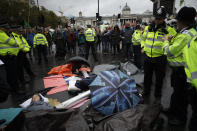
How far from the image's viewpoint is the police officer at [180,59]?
236 centimetres

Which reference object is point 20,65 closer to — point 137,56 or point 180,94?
point 137,56

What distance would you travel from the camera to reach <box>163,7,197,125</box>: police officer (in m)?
2.36

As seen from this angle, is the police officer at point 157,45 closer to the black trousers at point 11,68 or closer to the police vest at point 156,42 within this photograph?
the police vest at point 156,42

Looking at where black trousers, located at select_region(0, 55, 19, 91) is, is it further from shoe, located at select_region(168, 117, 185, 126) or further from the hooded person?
the hooded person

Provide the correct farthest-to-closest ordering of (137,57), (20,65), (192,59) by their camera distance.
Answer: (137,57) → (20,65) → (192,59)

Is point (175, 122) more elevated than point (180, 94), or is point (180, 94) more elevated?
point (180, 94)

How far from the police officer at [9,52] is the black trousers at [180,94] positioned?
401 centimetres

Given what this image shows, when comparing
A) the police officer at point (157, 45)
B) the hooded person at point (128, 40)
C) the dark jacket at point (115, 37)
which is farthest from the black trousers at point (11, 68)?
the dark jacket at point (115, 37)

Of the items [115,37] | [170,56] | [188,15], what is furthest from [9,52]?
[115,37]

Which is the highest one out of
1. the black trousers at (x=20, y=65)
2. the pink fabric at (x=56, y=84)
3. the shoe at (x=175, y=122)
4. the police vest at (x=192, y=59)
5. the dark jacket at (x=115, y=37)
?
the dark jacket at (x=115, y=37)

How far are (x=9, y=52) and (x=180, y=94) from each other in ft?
14.3

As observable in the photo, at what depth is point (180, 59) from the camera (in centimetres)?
261

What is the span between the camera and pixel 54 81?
479cm

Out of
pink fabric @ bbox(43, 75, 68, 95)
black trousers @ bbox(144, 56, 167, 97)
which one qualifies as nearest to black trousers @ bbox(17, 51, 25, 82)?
pink fabric @ bbox(43, 75, 68, 95)
